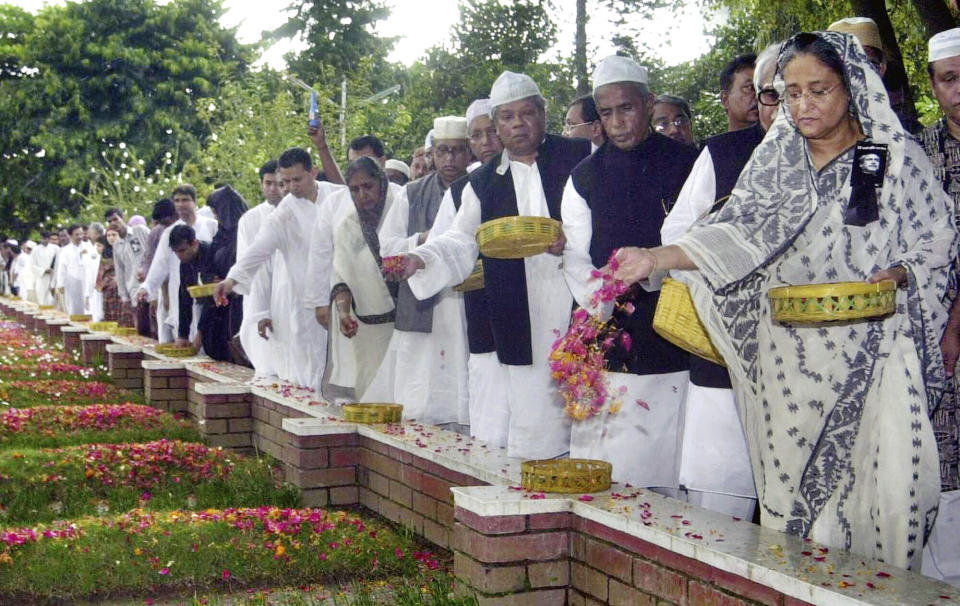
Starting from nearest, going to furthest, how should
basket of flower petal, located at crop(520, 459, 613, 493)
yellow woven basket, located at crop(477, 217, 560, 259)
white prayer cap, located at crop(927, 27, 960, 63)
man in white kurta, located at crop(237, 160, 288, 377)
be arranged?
1. basket of flower petal, located at crop(520, 459, 613, 493)
2. white prayer cap, located at crop(927, 27, 960, 63)
3. yellow woven basket, located at crop(477, 217, 560, 259)
4. man in white kurta, located at crop(237, 160, 288, 377)

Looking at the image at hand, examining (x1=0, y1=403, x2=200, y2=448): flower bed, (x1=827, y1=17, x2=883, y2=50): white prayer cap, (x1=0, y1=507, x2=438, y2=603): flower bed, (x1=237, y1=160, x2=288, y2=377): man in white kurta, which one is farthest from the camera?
(x1=237, y1=160, x2=288, y2=377): man in white kurta

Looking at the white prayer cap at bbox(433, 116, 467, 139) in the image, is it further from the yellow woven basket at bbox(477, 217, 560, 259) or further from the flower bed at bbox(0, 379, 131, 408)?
the flower bed at bbox(0, 379, 131, 408)

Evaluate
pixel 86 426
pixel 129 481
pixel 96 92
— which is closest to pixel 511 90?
pixel 129 481

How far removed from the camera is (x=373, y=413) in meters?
7.17

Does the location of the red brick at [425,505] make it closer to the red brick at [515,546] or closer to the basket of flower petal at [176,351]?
the red brick at [515,546]

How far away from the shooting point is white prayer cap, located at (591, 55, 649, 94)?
563 centimetres

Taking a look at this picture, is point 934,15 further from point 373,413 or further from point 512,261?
point 373,413

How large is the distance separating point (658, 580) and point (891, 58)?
182 inches

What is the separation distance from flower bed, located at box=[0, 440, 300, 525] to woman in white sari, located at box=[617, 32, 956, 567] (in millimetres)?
3753

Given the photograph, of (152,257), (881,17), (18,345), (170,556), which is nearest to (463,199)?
(170,556)

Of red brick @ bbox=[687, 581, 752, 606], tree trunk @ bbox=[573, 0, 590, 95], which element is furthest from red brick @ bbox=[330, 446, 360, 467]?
tree trunk @ bbox=[573, 0, 590, 95]

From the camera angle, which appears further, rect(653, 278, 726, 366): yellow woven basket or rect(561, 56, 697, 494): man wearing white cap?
rect(561, 56, 697, 494): man wearing white cap

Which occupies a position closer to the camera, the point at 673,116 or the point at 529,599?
the point at 529,599

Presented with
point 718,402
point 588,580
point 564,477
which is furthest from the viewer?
point 718,402
